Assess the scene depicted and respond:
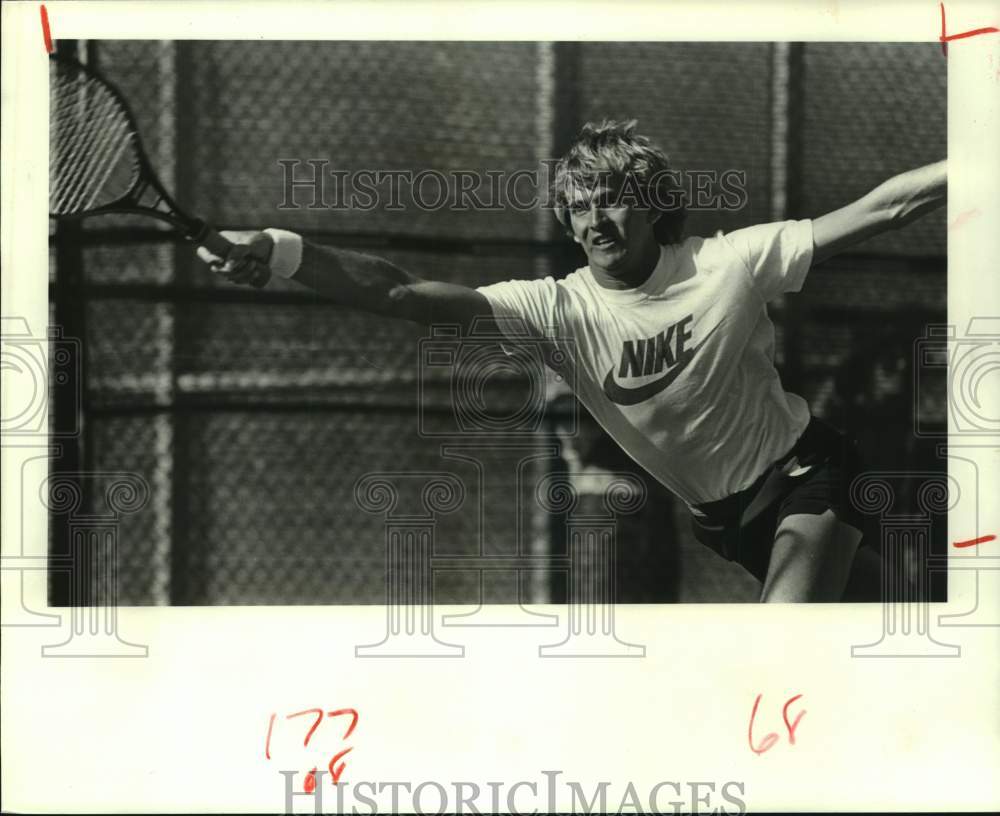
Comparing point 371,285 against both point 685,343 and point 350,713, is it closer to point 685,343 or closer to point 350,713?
point 685,343

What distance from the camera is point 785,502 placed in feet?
12.3

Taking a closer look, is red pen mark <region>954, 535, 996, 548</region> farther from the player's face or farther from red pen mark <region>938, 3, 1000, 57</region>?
red pen mark <region>938, 3, 1000, 57</region>

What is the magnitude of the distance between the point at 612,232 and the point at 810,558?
1.17 meters

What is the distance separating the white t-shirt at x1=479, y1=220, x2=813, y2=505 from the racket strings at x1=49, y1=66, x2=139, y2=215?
123cm

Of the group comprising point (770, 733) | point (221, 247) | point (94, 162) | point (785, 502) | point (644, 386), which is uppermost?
point (94, 162)

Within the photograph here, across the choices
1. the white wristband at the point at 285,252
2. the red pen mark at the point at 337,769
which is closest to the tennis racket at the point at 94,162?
the white wristband at the point at 285,252

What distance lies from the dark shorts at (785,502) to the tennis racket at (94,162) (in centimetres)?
172

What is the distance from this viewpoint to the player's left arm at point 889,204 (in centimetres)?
374

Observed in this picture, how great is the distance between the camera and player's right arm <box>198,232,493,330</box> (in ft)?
12.1

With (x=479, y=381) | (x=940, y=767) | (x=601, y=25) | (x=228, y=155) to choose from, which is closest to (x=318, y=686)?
(x=479, y=381)

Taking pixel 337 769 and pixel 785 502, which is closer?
pixel 337 769

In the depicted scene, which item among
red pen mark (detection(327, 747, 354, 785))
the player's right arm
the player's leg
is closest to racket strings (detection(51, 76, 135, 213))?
the player's right arm

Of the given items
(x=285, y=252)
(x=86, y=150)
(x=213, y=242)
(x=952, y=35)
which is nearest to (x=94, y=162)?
(x=86, y=150)

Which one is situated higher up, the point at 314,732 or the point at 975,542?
the point at 975,542
